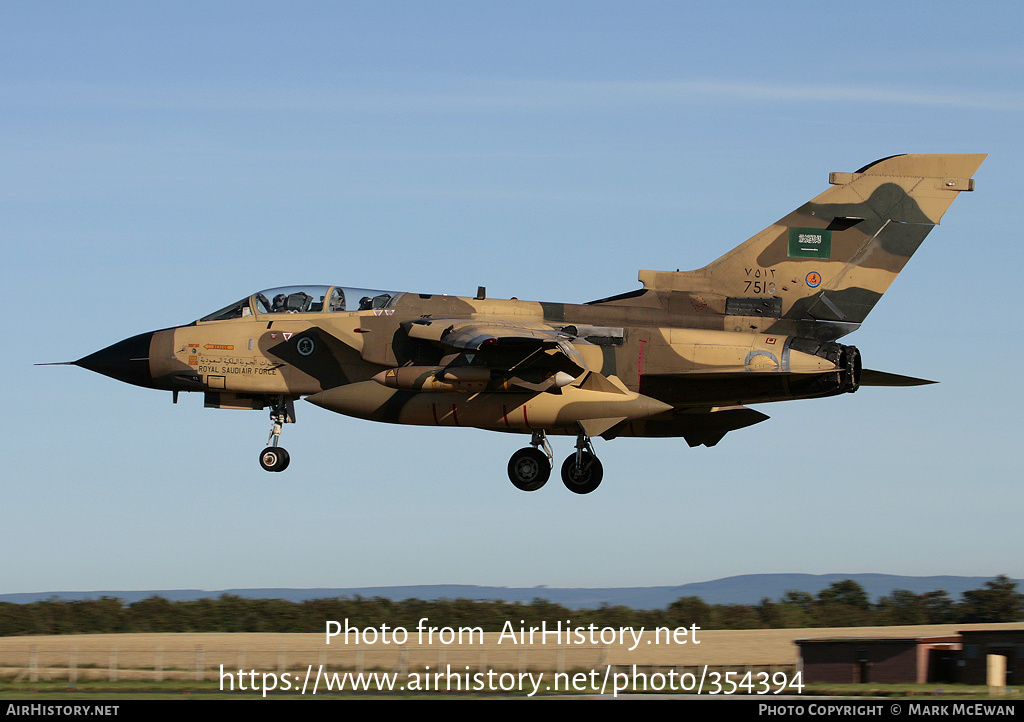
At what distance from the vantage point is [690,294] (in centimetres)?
2241

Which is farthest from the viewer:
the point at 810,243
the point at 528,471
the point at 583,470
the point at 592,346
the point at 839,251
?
the point at 583,470

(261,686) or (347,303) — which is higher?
(347,303)

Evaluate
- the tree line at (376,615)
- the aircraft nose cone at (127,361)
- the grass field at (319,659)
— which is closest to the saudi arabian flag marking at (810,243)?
the grass field at (319,659)

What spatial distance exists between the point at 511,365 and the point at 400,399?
83.0 inches

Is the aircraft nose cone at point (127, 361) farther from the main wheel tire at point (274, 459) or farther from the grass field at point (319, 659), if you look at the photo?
the grass field at point (319, 659)

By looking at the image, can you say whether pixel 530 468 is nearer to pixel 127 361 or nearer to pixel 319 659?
pixel 319 659

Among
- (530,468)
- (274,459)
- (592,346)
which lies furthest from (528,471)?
(274,459)

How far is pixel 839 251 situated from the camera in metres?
22.2

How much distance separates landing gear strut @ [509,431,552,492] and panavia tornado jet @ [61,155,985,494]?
0.03 meters

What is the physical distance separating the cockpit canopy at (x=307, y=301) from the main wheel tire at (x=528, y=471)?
12.3 ft

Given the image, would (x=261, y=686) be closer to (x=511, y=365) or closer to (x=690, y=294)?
(x=511, y=365)

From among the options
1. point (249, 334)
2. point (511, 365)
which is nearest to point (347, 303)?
point (249, 334)

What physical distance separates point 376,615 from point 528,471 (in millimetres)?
6263
